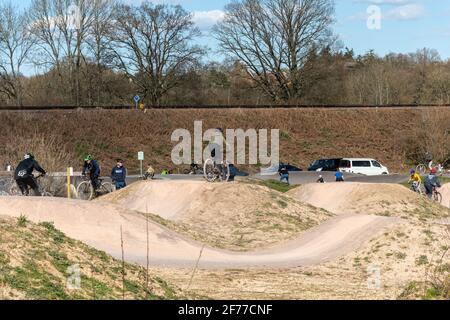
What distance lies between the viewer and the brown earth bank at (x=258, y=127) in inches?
2137

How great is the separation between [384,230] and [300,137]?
43.1 metres

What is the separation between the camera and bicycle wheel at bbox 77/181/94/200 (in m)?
26.7

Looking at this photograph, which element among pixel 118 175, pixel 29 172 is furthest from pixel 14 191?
pixel 118 175

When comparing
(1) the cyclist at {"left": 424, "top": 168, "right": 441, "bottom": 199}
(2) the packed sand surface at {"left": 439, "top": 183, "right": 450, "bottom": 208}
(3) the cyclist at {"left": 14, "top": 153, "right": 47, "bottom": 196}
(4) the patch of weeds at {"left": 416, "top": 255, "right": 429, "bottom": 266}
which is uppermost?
(3) the cyclist at {"left": 14, "top": 153, "right": 47, "bottom": 196}

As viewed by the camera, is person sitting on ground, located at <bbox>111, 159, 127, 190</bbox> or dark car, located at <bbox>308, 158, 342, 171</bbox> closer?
person sitting on ground, located at <bbox>111, 159, 127, 190</bbox>

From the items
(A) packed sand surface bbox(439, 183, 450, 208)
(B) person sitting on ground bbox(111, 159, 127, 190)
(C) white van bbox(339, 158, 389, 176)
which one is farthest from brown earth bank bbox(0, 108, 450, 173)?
(A) packed sand surface bbox(439, 183, 450, 208)

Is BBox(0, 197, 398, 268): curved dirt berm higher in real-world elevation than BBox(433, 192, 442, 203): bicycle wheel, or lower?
higher

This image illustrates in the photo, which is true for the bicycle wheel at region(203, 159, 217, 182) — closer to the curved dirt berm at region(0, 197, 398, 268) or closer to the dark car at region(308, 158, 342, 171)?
the curved dirt berm at region(0, 197, 398, 268)

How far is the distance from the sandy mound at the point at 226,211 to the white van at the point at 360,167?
23.3 metres

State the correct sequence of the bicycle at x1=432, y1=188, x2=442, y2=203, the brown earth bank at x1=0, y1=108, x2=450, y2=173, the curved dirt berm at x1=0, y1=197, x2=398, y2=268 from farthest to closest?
the brown earth bank at x1=0, y1=108, x2=450, y2=173 → the bicycle at x1=432, y1=188, x2=442, y2=203 → the curved dirt berm at x1=0, y1=197, x2=398, y2=268

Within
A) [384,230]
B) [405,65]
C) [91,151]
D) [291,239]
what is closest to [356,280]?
[384,230]

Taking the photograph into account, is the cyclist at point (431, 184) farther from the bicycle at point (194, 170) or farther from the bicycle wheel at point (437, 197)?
Result: the bicycle at point (194, 170)

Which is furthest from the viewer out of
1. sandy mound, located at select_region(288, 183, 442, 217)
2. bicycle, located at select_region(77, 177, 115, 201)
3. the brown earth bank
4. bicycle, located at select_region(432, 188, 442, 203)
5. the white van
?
the brown earth bank
